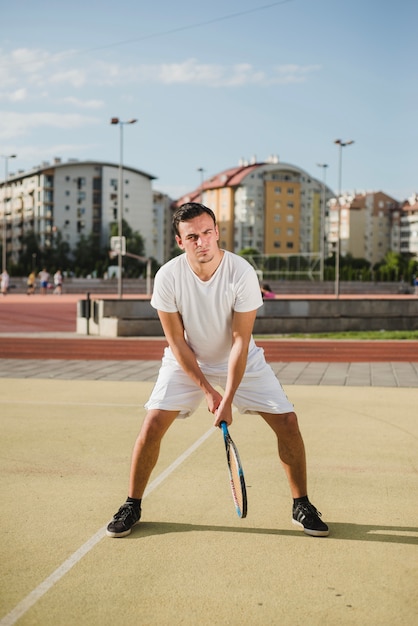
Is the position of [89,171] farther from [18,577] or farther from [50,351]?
[18,577]

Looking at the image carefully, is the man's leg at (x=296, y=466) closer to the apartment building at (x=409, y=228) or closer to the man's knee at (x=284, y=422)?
the man's knee at (x=284, y=422)

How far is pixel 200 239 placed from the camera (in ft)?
13.3

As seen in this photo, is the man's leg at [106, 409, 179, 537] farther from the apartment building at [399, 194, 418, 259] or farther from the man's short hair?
the apartment building at [399, 194, 418, 259]

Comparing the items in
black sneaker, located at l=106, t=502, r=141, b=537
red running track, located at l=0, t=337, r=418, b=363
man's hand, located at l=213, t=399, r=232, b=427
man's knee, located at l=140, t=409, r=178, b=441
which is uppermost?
man's hand, located at l=213, t=399, r=232, b=427

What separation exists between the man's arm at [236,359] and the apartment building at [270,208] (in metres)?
111

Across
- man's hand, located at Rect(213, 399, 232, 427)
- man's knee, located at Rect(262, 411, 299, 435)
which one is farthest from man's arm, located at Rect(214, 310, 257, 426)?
man's knee, located at Rect(262, 411, 299, 435)

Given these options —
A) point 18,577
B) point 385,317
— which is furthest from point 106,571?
point 385,317

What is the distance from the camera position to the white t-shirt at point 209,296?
4.08m

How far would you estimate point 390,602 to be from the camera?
10.7ft

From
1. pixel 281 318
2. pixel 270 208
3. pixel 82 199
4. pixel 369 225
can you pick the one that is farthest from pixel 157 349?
pixel 369 225

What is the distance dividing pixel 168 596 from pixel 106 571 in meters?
0.43

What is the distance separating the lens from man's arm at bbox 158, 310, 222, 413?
→ 411 centimetres

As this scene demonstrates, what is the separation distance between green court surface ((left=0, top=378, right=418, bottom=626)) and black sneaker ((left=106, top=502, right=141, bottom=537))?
0.05 metres

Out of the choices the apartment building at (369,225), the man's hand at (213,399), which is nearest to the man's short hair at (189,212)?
the man's hand at (213,399)
